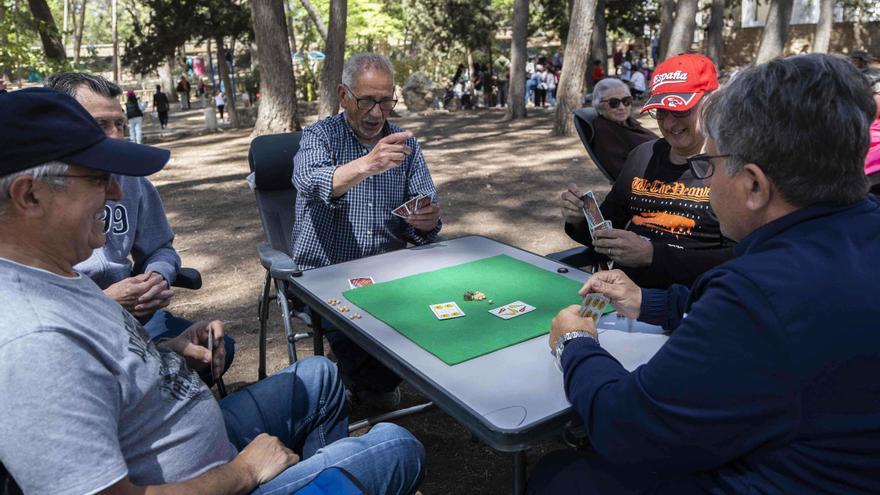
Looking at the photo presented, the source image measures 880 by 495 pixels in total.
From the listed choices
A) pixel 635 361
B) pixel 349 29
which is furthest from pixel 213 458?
pixel 349 29

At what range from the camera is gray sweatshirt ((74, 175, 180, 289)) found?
2.83 metres

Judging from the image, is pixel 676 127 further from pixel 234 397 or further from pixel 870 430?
pixel 234 397

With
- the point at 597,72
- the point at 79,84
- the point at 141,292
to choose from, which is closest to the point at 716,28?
the point at 597,72

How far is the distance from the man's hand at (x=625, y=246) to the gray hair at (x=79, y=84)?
2.15m

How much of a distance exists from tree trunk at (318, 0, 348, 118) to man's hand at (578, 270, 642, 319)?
39.4 ft

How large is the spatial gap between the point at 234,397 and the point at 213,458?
521 millimetres

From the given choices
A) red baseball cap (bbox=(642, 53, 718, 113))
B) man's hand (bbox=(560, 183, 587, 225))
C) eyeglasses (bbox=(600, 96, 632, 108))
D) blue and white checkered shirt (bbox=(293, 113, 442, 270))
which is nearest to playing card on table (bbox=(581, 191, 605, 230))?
man's hand (bbox=(560, 183, 587, 225))

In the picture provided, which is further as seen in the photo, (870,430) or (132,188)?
(132,188)

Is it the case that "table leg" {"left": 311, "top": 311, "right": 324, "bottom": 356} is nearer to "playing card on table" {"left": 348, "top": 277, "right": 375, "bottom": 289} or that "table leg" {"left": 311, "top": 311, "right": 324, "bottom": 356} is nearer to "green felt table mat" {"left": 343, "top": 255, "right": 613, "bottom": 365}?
"playing card on table" {"left": 348, "top": 277, "right": 375, "bottom": 289}

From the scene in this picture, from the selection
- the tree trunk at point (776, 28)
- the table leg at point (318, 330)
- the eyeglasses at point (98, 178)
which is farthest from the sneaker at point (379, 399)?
the tree trunk at point (776, 28)

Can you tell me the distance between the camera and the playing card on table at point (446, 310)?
7.37 feet

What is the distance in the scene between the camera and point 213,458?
1659mm

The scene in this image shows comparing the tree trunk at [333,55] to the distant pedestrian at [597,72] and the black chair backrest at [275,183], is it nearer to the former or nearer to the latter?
the distant pedestrian at [597,72]

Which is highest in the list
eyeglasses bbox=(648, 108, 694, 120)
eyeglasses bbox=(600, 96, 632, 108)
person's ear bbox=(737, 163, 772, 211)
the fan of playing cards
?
eyeglasses bbox=(600, 96, 632, 108)
